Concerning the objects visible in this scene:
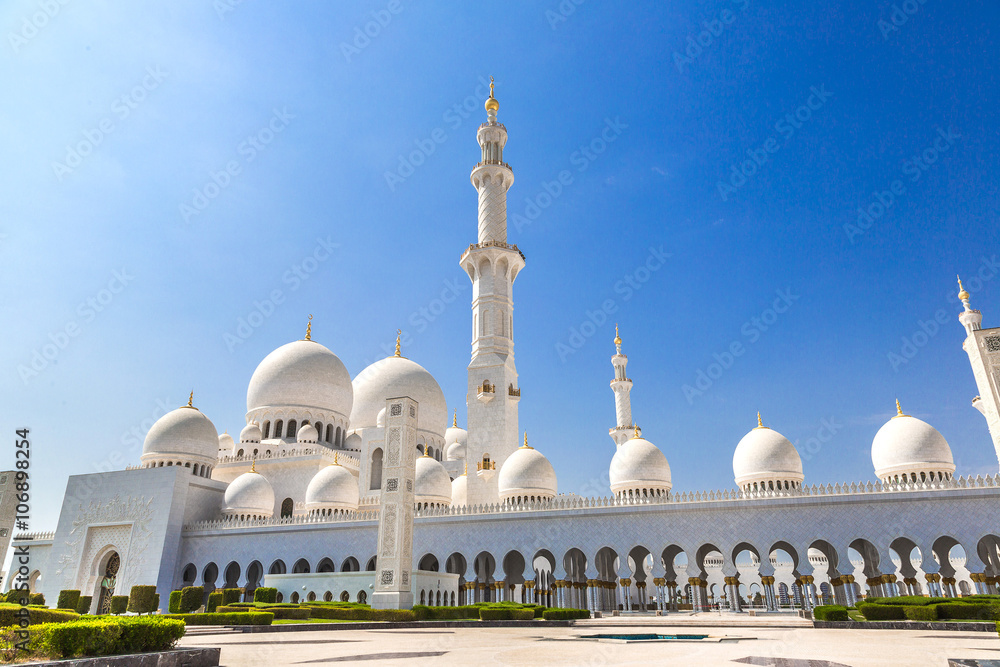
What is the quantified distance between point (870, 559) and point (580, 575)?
11.5 m

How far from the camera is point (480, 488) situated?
2970 centimetres

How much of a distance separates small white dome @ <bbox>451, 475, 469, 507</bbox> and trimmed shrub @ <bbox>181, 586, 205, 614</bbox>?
444 inches

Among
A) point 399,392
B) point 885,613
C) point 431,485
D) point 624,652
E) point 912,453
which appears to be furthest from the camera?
point 399,392

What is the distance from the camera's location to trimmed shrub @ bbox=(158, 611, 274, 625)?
16188 millimetres

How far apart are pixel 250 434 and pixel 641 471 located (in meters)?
22.9

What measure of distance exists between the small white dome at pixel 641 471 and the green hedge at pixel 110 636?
2238cm

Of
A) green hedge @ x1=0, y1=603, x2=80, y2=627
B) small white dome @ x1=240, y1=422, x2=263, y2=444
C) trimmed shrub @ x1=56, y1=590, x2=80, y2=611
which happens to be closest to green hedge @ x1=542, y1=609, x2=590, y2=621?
green hedge @ x1=0, y1=603, x2=80, y2=627

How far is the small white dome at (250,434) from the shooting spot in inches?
1453

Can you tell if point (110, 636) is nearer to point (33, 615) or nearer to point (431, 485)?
point (33, 615)

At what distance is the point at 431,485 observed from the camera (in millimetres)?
29438

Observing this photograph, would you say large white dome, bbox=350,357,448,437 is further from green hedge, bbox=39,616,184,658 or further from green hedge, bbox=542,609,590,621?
green hedge, bbox=39,616,184,658

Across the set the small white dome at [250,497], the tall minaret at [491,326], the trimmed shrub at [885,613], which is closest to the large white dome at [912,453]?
the trimmed shrub at [885,613]

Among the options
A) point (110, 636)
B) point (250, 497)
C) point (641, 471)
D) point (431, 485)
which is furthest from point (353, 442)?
point (110, 636)

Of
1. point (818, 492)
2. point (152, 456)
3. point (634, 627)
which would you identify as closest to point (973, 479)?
point (818, 492)
